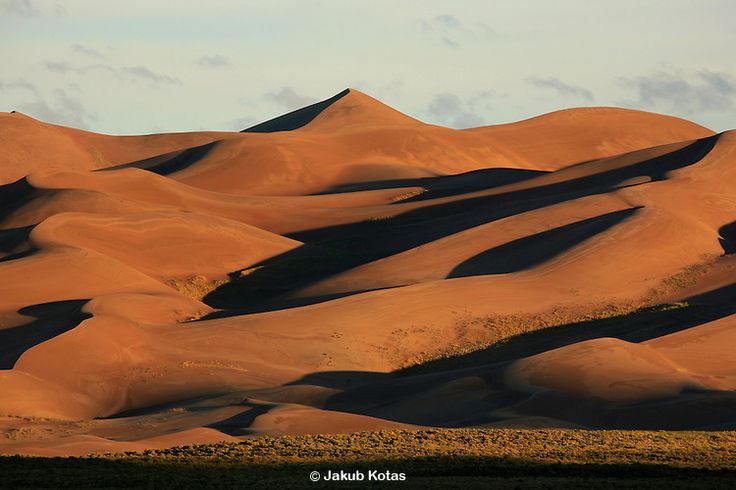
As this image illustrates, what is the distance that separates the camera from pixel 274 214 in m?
87.8

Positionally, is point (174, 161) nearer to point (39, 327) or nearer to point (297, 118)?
point (297, 118)

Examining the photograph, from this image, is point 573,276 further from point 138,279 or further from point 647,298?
point 138,279

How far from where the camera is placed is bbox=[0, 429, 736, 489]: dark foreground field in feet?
78.3

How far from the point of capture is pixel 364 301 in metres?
54.9

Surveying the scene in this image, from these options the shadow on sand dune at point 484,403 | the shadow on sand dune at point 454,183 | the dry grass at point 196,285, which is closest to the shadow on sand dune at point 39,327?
the shadow on sand dune at point 484,403

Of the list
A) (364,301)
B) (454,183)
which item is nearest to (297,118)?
(454,183)

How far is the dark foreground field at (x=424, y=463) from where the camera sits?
23.9 meters

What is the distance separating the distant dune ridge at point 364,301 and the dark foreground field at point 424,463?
381 cm

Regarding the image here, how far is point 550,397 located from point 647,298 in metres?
22.0

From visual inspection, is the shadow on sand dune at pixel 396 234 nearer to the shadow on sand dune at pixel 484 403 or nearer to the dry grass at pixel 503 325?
the dry grass at pixel 503 325

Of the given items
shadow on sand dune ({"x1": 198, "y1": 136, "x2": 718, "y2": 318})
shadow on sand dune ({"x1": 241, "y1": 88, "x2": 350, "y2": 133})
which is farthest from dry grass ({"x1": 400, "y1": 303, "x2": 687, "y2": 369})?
shadow on sand dune ({"x1": 241, "y1": 88, "x2": 350, "y2": 133})

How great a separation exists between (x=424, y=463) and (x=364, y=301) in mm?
28417

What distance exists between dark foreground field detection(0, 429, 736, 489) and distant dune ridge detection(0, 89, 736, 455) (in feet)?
12.5

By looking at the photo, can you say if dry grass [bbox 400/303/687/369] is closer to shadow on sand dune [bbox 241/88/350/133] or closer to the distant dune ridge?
the distant dune ridge
